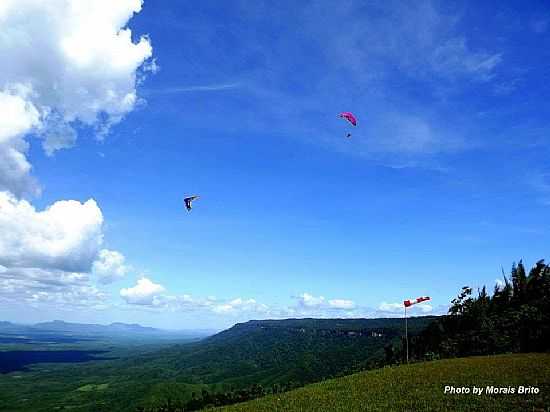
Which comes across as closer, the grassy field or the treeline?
the grassy field

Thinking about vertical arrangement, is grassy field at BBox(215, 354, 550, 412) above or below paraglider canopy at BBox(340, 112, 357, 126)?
below

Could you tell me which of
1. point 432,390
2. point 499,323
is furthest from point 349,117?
point 499,323

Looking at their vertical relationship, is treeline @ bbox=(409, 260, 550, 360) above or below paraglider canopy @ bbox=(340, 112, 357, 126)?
below

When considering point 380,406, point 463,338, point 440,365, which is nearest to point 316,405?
point 380,406

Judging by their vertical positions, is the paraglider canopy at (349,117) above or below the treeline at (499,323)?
above

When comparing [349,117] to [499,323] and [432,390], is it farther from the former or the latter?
[499,323]
